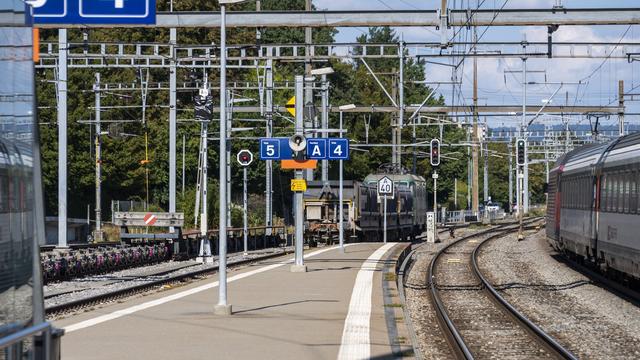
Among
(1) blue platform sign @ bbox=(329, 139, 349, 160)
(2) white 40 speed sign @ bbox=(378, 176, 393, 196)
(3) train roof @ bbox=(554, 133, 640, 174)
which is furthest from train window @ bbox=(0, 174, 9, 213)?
(2) white 40 speed sign @ bbox=(378, 176, 393, 196)

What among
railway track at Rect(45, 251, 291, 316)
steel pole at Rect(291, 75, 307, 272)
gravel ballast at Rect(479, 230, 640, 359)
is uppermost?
steel pole at Rect(291, 75, 307, 272)

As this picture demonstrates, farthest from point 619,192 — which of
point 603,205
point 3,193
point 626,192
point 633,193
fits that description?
point 3,193

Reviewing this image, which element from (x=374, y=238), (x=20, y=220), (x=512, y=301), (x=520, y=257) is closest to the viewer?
(x=20, y=220)

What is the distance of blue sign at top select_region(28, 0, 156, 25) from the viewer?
1284cm

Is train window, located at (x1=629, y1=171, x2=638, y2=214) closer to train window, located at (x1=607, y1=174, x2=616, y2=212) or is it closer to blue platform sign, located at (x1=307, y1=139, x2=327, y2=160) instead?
train window, located at (x1=607, y1=174, x2=616, y2=212)

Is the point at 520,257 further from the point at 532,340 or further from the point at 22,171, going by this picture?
the point at 22,171

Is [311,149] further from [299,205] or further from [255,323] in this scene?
[255,323]

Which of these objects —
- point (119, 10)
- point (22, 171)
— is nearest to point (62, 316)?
point (119, 10)

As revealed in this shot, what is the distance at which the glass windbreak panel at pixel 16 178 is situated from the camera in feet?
17.2

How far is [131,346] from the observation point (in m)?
13.1

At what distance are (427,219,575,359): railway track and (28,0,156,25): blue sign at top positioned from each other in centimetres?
566

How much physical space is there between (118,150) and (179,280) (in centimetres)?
4203

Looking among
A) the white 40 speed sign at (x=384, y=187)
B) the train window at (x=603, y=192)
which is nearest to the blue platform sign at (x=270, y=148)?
the train window at (x=603, y=192)

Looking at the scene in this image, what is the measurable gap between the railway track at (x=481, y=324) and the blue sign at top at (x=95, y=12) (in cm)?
566
